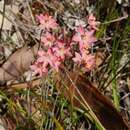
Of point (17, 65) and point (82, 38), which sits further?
point (17, 65)

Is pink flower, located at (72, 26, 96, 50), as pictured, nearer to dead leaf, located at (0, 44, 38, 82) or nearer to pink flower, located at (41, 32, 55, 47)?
pink flower, located at (41, 32, 55, 47)

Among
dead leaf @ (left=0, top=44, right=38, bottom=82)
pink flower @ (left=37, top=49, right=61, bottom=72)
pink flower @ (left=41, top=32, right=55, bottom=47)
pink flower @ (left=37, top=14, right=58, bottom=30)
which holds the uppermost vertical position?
pink flower @ (left=37, top=14, right=58, bottom=30)

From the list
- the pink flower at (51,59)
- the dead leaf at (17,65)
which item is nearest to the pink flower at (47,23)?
the pink flower at (51,59)

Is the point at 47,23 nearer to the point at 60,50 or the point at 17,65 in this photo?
the point at 60,50

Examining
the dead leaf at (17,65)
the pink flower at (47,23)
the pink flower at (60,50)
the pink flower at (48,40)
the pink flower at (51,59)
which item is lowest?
the dead leaf at (17,65)

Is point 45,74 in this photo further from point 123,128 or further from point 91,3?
point 91,3

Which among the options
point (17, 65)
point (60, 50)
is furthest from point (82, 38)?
point (17, 65)

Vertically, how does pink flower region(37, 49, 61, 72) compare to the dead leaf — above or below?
above

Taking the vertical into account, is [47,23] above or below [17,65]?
above

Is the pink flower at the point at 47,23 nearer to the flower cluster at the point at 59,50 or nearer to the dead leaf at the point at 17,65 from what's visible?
the flower cluster at the point at 59,50

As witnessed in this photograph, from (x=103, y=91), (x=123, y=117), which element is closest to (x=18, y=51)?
(x=103, y=91)

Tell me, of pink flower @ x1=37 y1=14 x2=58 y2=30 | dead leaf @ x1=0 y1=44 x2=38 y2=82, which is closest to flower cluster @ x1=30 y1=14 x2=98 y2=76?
pink flower @ x1=37 y1=14 x2=58 y2=30
